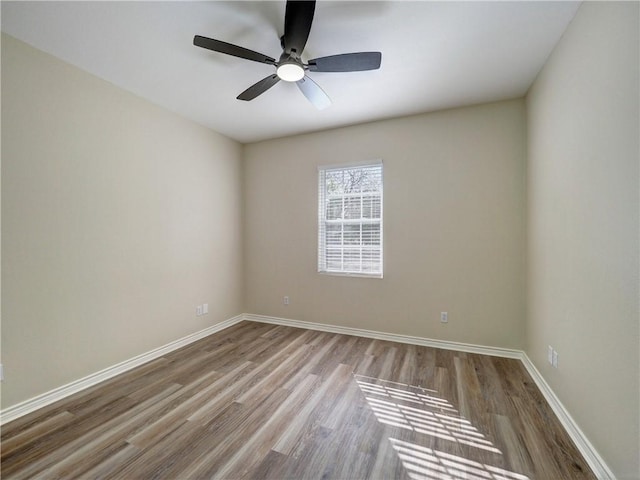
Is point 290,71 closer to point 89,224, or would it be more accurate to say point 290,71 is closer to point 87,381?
point 89,224

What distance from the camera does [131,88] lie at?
263cm

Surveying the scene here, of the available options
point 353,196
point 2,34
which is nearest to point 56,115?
point 2,34

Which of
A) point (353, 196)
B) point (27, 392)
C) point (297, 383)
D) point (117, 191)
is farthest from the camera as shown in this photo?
point (353, 196)

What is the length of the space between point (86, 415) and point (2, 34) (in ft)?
Result: 9.02

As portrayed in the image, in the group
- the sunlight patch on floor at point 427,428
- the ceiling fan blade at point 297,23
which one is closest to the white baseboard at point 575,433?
the sunlight patch on floor at point 427,428

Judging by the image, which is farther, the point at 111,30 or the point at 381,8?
the point at 111,30

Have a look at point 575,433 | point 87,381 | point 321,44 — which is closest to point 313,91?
point 321,44

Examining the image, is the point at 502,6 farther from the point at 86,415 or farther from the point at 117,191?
the point at 86,415

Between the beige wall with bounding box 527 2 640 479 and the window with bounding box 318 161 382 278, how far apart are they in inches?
66.0

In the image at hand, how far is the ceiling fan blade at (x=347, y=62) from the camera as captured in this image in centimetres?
177

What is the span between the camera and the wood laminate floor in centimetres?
150

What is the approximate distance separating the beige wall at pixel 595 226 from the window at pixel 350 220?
5.50 ft

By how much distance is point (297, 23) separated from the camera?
1550 mm

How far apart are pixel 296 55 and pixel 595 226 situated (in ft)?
6.89
